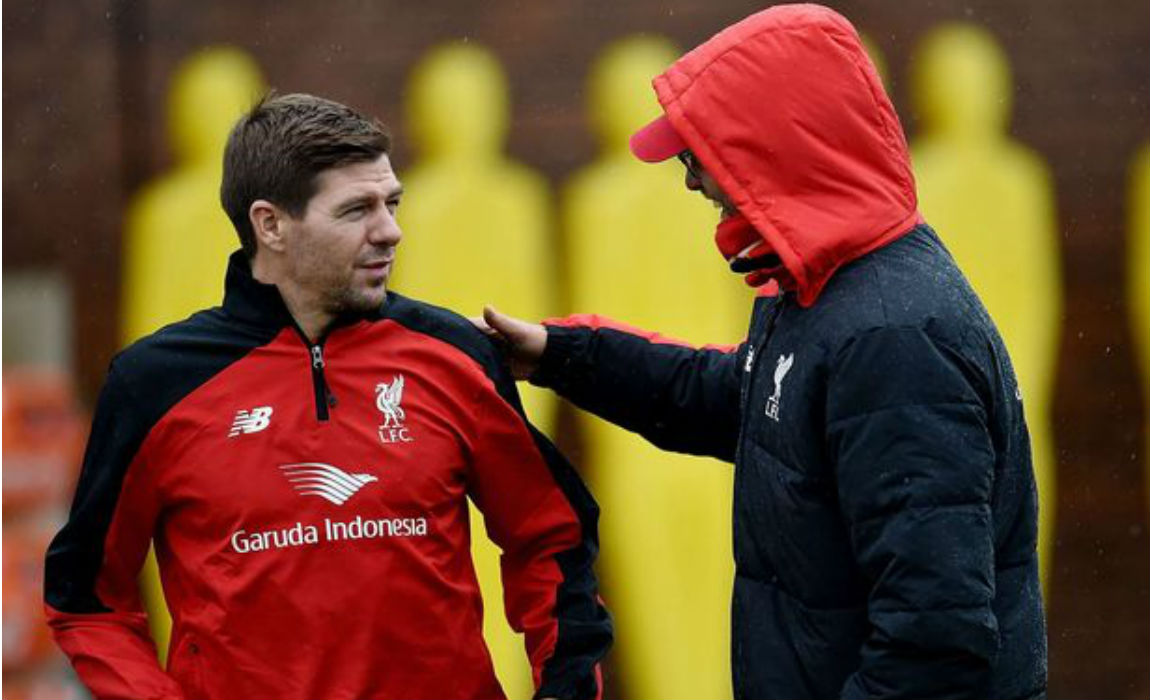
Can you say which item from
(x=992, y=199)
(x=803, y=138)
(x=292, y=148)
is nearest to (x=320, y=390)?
(x=292, y=148)

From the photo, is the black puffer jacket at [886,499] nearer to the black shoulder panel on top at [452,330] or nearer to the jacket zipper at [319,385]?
the black shoulder panel on top at [452,330]

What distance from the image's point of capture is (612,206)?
14.3ft

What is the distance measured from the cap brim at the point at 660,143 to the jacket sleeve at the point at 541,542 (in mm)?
472

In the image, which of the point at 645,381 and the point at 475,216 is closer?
the point at 645,381

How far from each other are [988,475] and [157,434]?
1.27 m

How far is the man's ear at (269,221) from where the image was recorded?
277 cm

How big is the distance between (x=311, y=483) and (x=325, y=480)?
23 millimetres

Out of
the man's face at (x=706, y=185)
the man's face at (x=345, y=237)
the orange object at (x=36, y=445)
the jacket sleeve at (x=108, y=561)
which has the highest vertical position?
A: the man's face at (x=706, y=185)

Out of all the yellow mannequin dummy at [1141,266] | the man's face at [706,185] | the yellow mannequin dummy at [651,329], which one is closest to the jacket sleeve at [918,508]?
the man's face at [706,185]

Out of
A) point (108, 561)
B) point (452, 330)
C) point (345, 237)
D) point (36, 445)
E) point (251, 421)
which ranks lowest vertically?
point (36, 445)

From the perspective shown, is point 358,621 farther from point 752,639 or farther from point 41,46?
point 41,46

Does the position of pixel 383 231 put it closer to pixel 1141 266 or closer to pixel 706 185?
pixel 706 185

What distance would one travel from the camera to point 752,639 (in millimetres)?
2551

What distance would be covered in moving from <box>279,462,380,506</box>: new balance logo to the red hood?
0.73 metres
